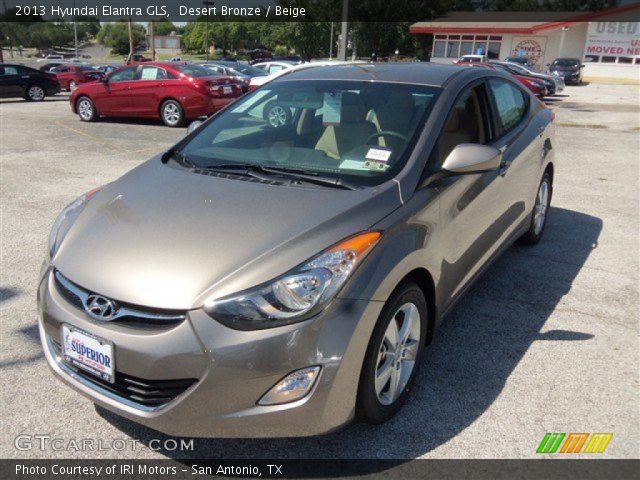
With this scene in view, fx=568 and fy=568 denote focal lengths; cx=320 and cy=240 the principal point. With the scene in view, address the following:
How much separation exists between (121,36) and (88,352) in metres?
114

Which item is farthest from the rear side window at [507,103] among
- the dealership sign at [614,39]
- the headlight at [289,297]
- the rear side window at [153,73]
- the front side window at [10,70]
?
the dealership sign at [614,39]

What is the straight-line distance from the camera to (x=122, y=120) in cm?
1459

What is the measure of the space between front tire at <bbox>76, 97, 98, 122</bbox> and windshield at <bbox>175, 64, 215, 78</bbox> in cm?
254

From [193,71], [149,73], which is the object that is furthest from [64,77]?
[193,71]

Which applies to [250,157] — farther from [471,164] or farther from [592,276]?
[592,276]

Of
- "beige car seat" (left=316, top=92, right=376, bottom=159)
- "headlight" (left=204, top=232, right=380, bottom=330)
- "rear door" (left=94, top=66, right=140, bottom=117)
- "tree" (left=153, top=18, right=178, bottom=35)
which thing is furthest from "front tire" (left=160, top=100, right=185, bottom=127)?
"tree" (left=153, top=18, right=178, bottom=35)

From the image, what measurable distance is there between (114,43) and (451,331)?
110397mm

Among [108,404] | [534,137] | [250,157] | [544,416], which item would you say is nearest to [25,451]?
[108,404]

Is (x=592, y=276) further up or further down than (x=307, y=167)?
further down

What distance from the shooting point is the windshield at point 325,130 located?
122 inches

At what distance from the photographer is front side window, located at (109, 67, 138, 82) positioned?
539 inches

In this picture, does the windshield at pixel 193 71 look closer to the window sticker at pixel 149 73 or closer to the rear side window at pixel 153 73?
the rear side window at pixel 153 73

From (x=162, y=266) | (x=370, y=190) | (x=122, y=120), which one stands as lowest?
(x=122, y=120)

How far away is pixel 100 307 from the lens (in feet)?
7.55
